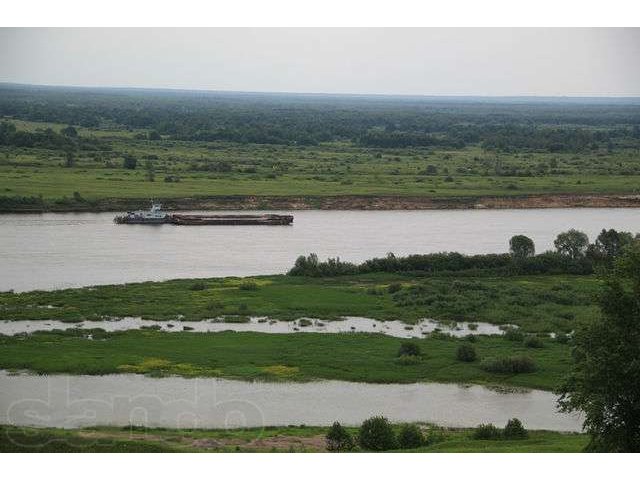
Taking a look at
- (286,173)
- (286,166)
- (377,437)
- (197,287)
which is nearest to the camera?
(377,437)

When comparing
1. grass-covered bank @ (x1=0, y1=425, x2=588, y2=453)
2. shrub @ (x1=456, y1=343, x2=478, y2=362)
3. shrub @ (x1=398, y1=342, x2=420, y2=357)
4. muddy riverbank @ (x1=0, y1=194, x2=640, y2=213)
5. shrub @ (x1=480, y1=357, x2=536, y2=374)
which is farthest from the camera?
muddy riverbank @ (x1=0, y1=194, x2=640, y2=213)

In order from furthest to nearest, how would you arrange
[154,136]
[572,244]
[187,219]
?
[154,136]
[187,219]
[572,244]

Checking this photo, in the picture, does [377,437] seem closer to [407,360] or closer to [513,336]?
[407,360]

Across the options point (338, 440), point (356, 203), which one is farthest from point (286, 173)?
point (338, 440)

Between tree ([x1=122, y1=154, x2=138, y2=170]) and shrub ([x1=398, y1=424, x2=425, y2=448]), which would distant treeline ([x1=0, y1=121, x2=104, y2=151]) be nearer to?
tree ([x1=122, y1=154, x2=138, y2=170])

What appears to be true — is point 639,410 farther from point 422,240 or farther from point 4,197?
point 4,197

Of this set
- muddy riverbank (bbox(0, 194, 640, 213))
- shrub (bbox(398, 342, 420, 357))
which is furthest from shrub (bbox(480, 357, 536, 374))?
muddy riverbank (bbox(0, 194, 640, 213))
